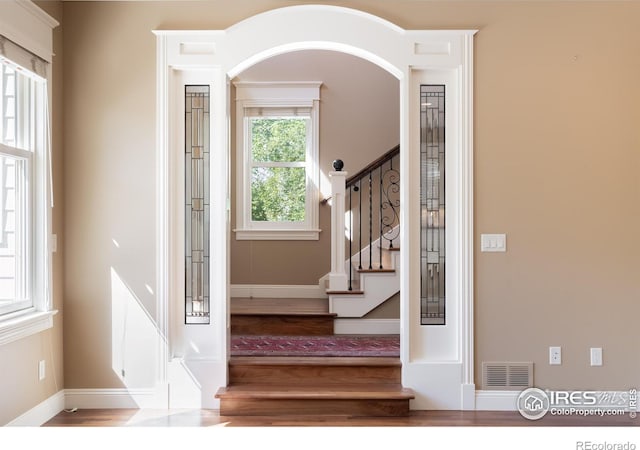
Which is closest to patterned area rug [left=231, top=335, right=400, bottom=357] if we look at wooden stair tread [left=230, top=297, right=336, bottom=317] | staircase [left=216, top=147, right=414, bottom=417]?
staircase [left=216, top=147, right=414, bottom=417]

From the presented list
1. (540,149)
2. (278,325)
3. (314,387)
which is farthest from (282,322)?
(540,149)

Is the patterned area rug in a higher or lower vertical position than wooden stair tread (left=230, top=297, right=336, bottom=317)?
lower

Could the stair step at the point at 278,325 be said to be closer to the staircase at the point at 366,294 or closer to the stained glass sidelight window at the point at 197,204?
the staircase at the point at 366,294

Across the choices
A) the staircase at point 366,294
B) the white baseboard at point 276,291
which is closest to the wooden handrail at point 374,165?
the staircase at point 366,294

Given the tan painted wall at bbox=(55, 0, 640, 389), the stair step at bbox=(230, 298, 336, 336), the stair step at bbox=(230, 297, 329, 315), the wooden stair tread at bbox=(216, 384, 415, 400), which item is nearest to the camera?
the wooden stair tread at bbox=(216, 384, 415, 400)

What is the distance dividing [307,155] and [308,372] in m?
3.01

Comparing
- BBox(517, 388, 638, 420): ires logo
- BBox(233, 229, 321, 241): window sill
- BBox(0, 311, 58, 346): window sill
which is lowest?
BBox(517, 388, 638, 420): ires logo

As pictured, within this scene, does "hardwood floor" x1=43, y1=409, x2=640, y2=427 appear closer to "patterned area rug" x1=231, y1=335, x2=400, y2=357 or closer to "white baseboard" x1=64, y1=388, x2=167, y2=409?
"white baseboard" x1=64, y1=388, x2=167, y2=409

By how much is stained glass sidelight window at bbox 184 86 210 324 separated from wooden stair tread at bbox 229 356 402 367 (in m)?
0.45

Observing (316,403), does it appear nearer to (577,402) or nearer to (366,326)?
(366,326)

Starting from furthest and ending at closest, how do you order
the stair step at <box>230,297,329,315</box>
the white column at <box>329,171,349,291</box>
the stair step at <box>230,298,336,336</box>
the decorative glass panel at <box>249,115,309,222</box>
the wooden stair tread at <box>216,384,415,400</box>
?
the decorative glass panel at <box>249,115,309,222</box> → the white column at <box>329,171,349,291</box> → the stair step at <box>230,297,329,315</box> → the stair step at <box>230,298,336,336</box> → the wooden stair tread at <box>216,384,415,400</box>

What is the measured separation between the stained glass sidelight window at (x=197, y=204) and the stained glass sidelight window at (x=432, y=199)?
158 cm

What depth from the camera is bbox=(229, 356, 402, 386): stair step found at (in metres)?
4.02

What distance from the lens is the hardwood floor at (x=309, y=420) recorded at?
3586mm
